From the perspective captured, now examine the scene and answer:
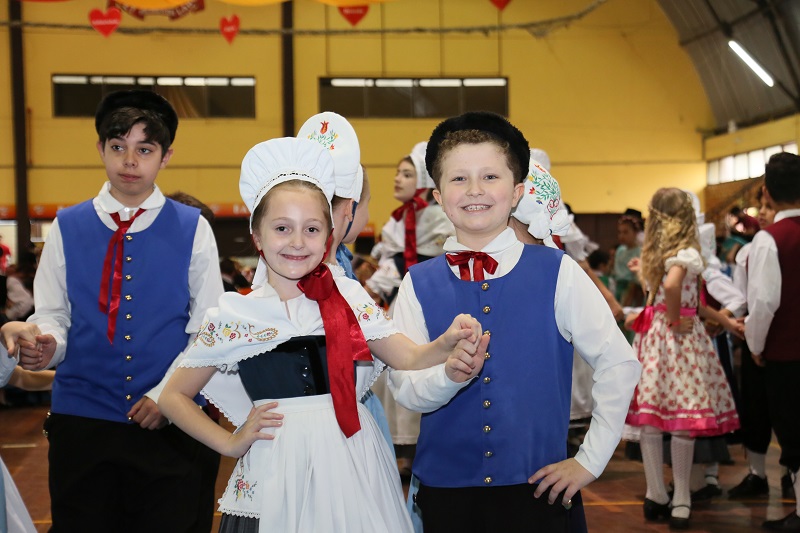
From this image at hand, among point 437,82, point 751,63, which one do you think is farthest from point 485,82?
point 751,63

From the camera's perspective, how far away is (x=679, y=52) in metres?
18.5

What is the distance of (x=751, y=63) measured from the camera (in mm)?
16359

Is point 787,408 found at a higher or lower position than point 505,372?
lower

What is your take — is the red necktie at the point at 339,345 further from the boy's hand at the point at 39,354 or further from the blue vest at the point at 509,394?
the boy's hand at the point at 39,354

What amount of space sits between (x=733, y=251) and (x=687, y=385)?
3.26 meters

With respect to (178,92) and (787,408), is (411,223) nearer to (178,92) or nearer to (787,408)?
(787,408)

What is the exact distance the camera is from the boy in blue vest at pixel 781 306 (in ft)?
14.8

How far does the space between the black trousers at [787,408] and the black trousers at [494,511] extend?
269 centimetres

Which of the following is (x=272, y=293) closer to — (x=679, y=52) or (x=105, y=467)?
(x=105, y=467)

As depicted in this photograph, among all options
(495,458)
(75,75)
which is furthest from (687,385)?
(75,75)

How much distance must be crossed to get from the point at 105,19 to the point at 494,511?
39.0ft

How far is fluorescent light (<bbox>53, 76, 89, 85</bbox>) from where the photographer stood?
17.2 meters

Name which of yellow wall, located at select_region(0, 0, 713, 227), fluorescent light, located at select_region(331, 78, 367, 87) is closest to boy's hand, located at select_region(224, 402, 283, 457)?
yellow wall, located at select_region(0, 0, 713, 227)

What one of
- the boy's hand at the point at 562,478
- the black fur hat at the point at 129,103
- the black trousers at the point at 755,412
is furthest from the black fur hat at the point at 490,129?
the black trousers at the point at 755,412
